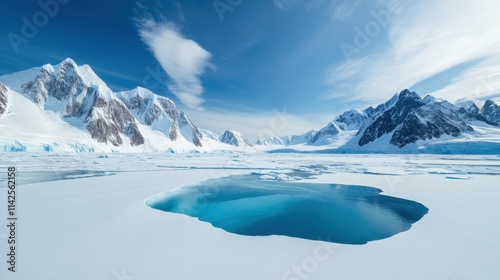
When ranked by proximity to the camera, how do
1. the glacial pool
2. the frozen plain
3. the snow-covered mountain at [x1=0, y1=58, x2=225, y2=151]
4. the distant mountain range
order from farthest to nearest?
1. the snow-covered mountain at [x1=0, y1=58, x2=225, y2=151]
2. the distant mountain range
3. the glacial pool
4. the frozen plain

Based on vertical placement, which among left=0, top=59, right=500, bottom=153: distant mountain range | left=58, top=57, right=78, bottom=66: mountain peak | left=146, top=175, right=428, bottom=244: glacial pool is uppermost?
left=58, top=57, right=78, bottom=66: mountain peak

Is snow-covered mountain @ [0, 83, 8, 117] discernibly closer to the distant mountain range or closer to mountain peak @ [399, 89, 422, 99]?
the distant mountain range

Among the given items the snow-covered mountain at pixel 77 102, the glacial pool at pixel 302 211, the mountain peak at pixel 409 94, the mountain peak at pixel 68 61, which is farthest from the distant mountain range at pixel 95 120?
the glacial pool at pixel 302 211

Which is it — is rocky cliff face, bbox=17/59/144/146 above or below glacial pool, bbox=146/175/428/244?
above

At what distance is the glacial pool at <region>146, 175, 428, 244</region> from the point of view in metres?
8.32

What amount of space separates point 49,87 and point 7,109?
3809 centimetres

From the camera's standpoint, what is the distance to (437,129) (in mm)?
142750

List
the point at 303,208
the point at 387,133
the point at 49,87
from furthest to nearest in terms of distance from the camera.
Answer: the point at 387,133 < the point at 49,87 < the point at 303,208

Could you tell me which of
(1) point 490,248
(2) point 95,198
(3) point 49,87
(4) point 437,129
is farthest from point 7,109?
(4) point 437,129

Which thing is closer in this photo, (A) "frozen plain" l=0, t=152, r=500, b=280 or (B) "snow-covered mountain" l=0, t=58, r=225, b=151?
(A) "frozen plain" l=0, t=152, r=500, b=280

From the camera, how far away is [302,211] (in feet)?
36.8

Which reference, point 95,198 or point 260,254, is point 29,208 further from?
point 260,254

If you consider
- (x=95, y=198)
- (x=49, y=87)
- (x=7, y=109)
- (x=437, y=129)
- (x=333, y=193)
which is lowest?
(x=333, y=193)

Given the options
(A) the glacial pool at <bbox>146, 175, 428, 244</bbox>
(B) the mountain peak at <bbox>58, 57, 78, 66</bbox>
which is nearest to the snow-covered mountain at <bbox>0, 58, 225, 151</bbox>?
(B) the mountain peak at <bbox>58, 57, 78, 66</bbox>
